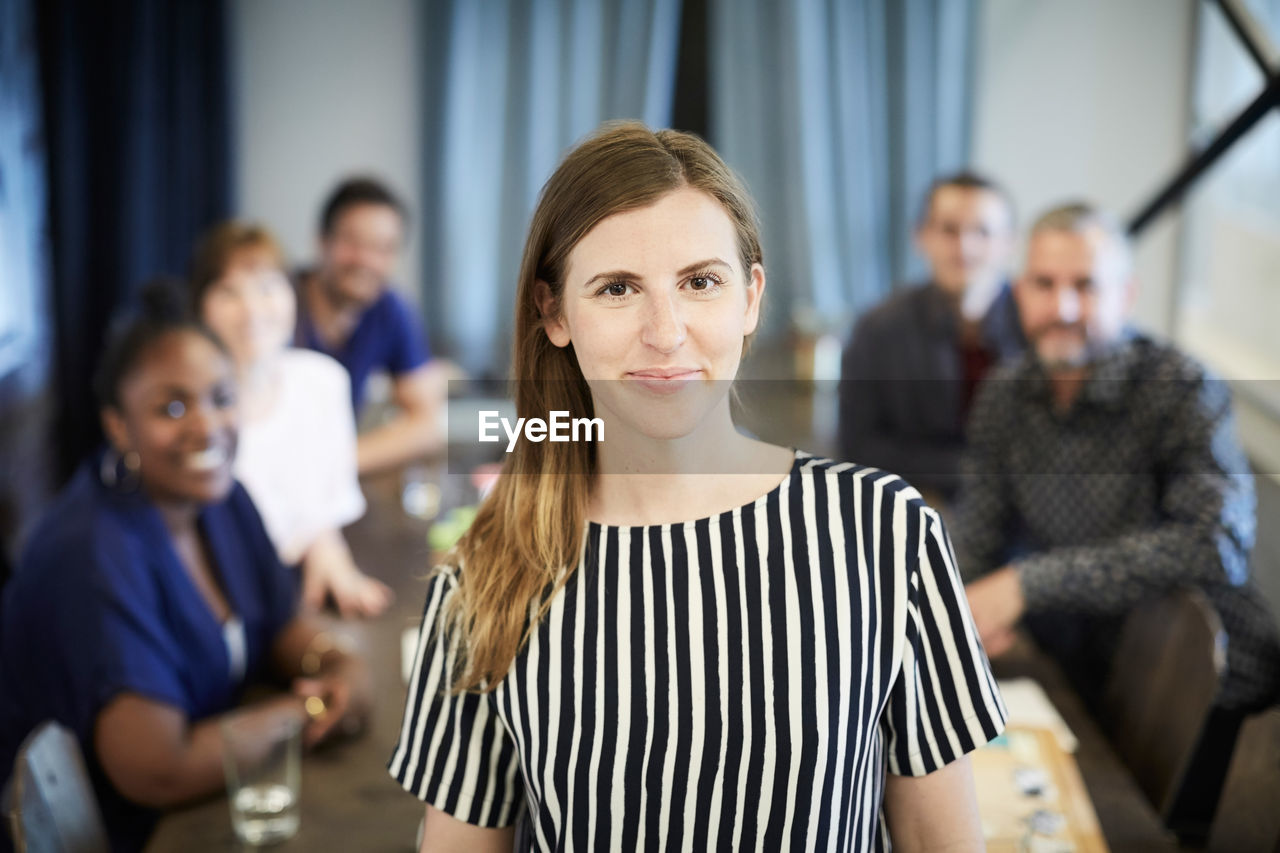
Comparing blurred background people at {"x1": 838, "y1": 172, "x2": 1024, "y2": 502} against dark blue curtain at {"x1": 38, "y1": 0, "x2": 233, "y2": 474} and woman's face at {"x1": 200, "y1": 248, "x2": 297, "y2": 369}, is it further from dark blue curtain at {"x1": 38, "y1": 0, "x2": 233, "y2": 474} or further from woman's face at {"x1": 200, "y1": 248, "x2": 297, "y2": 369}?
dark blue curtain at {"x1": 38, "y1": 0, "x2": 233, "y2": 474}

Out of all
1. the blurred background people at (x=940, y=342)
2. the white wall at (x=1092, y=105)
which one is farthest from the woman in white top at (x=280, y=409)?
the white wall at (x=1092, y=105)

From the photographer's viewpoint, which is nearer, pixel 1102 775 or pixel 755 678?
pixel 755 678

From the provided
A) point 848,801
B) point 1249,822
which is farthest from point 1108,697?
point 848,801

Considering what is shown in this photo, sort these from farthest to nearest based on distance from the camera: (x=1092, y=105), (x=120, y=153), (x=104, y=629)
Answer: (x=1092, y=105) → (x=120, y=153) → (x=104, y=629)

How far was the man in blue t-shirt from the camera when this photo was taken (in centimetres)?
305

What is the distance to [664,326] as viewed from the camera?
34.8 inches

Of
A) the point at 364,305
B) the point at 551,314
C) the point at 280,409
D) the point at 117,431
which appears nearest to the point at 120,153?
the point at 364,305

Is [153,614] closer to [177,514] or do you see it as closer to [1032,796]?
[177,514]

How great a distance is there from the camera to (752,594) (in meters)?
0.98

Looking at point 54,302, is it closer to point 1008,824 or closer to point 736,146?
point 736,146

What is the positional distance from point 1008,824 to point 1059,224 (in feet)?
3.71

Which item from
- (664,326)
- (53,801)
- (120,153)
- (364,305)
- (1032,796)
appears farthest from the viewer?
(120,153)

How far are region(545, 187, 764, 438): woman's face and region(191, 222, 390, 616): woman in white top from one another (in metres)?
1.35

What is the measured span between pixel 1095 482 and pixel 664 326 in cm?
141
